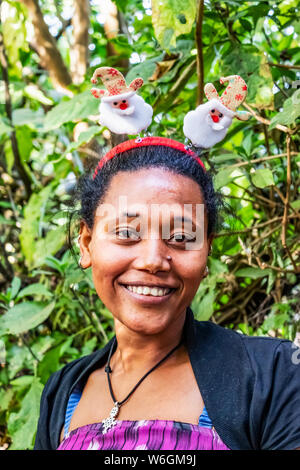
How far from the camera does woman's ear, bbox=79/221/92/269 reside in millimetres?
1391

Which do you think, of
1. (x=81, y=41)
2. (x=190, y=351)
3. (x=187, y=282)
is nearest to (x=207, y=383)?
(x=190, y=351)

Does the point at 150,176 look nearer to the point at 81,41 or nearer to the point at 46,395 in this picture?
the point at 46,395

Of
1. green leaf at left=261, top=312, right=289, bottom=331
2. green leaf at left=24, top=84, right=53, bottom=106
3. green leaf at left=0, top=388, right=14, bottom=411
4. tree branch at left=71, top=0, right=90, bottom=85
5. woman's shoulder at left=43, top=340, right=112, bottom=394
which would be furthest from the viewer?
tree branch at left=71, top=0, right=90, bottom=85

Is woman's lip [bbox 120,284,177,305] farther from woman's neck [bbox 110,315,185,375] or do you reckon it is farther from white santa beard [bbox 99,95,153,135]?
white santa beard [bbox 99,95,153,135]

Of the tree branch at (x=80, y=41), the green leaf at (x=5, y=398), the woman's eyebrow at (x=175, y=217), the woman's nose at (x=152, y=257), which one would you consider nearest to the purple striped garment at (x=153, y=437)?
the woman's nose at (x=152, y=257)

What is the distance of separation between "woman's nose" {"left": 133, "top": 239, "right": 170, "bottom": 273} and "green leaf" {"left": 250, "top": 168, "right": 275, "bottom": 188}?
487 millimetres

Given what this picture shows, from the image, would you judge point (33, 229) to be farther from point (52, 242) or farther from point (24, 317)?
point (24, 317)

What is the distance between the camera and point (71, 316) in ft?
7.84

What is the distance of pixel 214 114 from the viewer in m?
1.34

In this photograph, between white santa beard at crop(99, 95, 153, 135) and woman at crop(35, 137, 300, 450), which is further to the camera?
white santa beard at crop(99, 95, 153, 135)

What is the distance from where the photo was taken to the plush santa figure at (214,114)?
129 centimetres

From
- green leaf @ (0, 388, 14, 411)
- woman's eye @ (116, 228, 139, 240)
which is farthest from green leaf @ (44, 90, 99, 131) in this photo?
green leaf @ (0, 388, 14, 411)

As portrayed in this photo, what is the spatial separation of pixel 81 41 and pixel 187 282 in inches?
71.0

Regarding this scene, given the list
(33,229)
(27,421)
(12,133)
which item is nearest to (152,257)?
(27,421)
